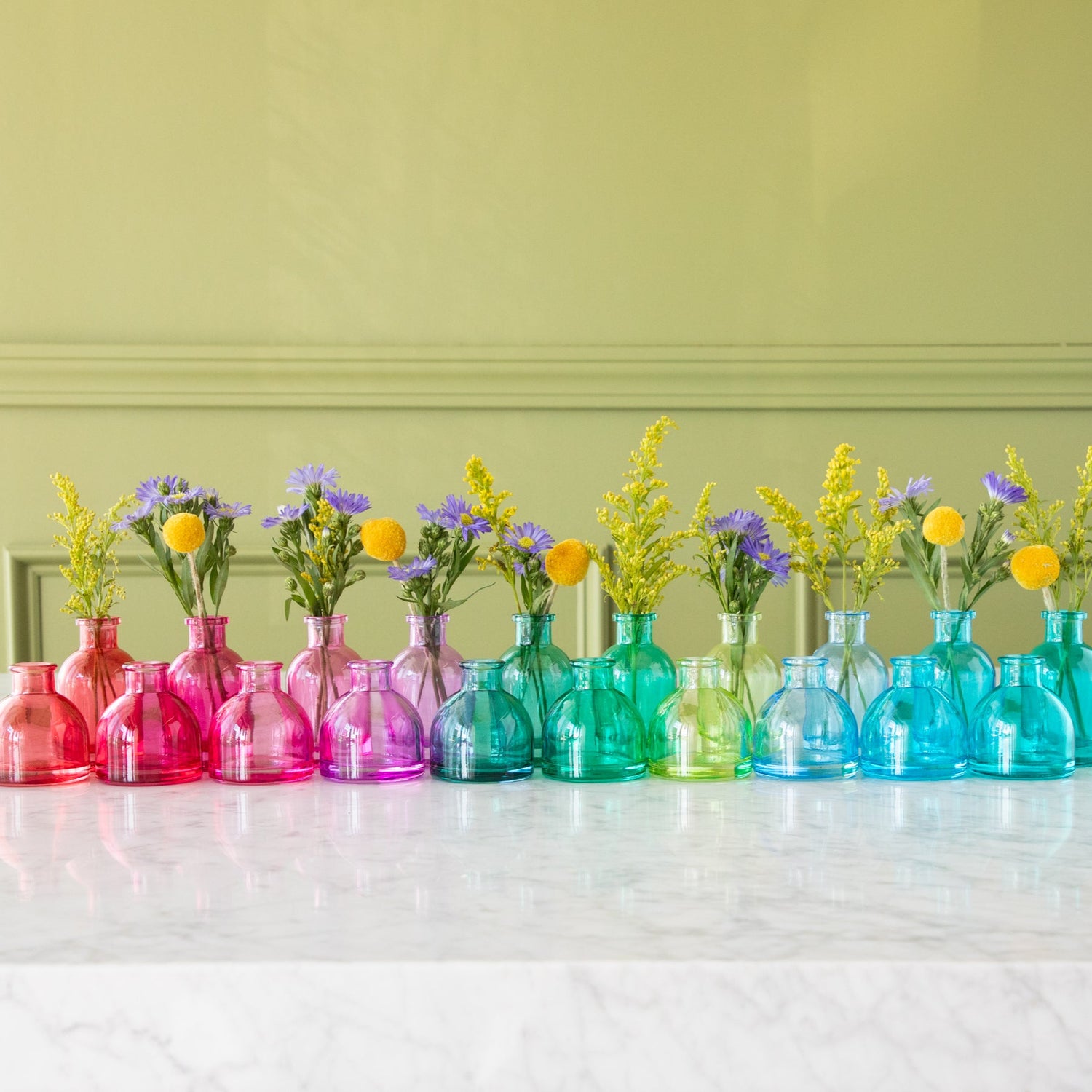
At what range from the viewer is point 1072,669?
980 mm

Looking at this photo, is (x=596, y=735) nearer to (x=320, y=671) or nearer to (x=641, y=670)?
(x=641, y=670)

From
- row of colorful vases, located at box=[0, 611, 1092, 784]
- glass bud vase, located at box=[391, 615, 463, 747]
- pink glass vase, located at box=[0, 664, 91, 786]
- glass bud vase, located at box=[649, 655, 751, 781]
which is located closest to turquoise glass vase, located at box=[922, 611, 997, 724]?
row of colorful vases, located at box=[0, 611, 1092, 784]

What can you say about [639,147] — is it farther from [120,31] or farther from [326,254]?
[120,31]

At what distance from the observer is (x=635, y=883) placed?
25.0 inches

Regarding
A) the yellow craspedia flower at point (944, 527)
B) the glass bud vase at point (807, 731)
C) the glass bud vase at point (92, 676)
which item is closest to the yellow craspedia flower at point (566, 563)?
the glass bud vase at point (807, 731)

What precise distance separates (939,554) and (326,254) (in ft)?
6.10

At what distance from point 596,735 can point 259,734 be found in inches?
10.9

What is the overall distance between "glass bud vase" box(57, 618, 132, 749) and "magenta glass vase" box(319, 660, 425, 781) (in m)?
0.25

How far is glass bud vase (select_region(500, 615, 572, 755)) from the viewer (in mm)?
992

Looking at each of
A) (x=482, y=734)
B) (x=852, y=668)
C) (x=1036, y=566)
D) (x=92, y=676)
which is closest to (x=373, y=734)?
(x=482, y=734)

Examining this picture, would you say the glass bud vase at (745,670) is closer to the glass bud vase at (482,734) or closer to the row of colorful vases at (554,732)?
the row of colorful vases at (554,732)

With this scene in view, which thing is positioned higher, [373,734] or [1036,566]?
[1036,566]

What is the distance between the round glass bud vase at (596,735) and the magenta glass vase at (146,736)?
31 cm

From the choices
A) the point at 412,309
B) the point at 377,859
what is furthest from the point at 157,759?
the point at 412,309
